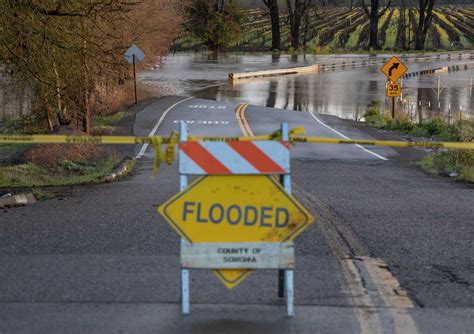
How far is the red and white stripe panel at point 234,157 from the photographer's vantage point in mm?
5258

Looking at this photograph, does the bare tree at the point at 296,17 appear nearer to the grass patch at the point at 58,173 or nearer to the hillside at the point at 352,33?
the hillside at the point at 352,33

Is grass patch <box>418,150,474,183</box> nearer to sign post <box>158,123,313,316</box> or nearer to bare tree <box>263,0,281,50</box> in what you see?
sign post <box>158,123,313,316</box>

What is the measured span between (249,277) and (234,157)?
1516mm

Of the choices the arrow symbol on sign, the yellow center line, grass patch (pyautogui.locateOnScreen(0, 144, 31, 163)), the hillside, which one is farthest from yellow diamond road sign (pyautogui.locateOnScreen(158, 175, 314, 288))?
the hillside

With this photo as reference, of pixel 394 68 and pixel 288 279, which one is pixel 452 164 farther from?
pixel 394 68

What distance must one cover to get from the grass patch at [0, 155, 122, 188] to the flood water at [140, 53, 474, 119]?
15521 mm

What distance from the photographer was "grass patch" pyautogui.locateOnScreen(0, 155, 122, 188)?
13.9 meters

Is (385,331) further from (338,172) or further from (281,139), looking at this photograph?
(338,172)

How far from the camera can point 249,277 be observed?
251 inches

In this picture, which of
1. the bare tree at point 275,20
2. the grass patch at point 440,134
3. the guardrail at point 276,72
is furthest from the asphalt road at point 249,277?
the bare tree at point 275,20

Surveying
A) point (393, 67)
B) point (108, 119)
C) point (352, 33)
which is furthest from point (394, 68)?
point (352, 33)

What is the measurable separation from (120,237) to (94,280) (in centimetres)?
160

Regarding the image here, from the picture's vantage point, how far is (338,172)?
15375mm

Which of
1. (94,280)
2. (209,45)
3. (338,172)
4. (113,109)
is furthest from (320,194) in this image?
(209,45)
